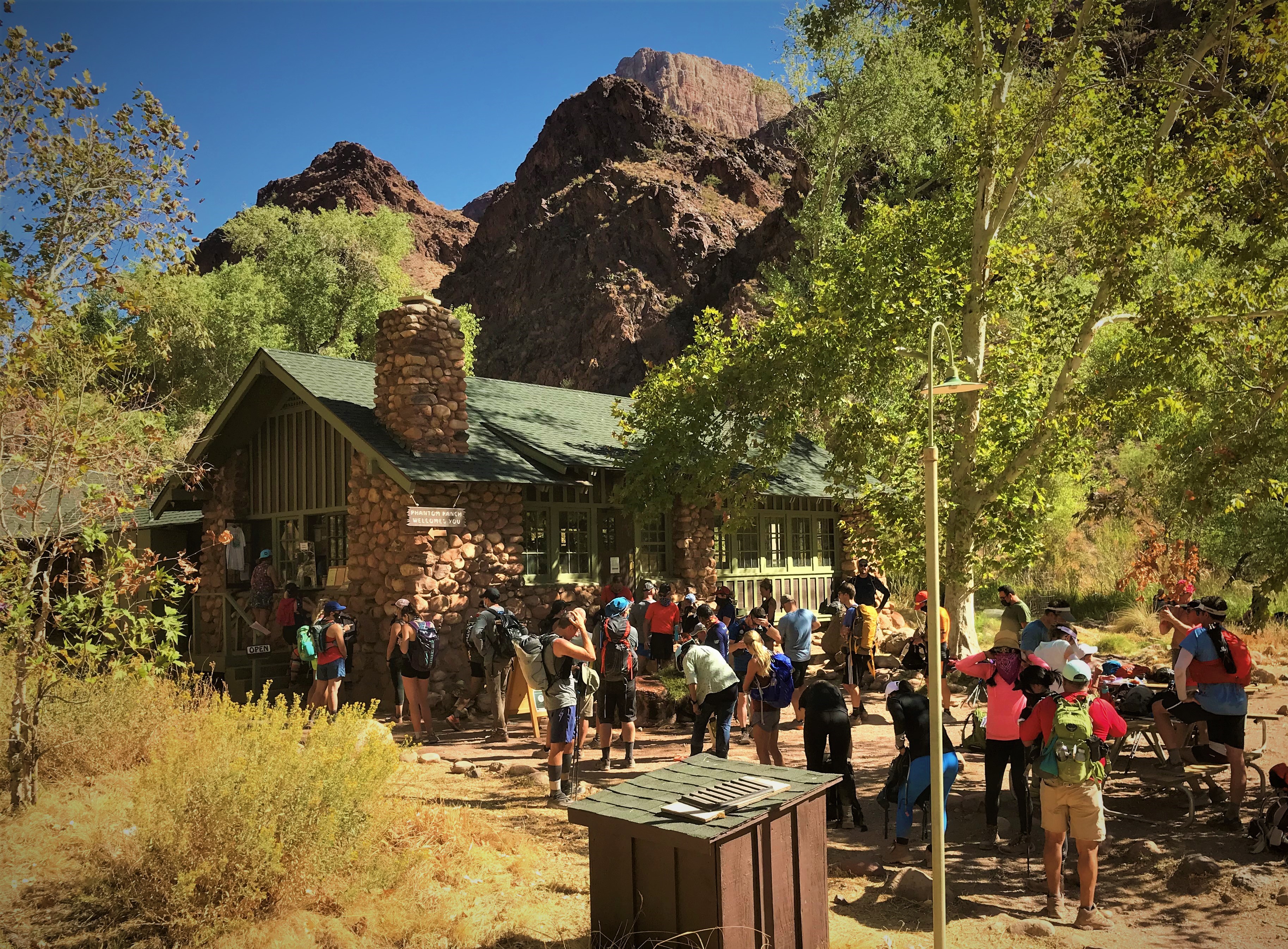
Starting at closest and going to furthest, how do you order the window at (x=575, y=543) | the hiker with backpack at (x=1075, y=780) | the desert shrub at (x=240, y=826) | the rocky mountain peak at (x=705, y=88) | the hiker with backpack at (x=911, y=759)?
the desert shrub at (x=240, y=826), the hiker with backpack at (x=1075, y=780), the hiker with backpack at (x=911, y=759), the window at (x=575, y=543), the rocky mountain peak at (x=705, y=88)

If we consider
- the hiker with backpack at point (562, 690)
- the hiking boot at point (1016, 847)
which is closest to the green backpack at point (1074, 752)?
the hiking boot at point (1016, 847)

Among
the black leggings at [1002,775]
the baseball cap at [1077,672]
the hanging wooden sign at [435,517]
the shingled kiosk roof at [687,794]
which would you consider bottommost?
the black leggings at [1002,775]

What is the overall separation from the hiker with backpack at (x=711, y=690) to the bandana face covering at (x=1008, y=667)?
8.19 feet

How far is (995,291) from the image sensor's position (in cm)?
1272

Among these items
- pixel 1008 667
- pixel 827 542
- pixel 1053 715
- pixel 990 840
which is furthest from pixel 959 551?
pixel 827 542

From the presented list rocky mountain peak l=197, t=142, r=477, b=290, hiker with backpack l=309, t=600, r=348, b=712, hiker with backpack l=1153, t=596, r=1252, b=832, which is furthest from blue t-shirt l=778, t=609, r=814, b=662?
rocky mountain peak l=197, t=142, r=477, b=290

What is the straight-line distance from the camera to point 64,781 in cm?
845

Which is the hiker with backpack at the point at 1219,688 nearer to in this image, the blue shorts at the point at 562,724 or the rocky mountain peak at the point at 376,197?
the blue shorts at the point at 562,724

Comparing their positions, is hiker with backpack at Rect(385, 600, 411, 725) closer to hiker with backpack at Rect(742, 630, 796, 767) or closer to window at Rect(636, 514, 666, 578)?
hiker with backpack at Rect(742, 630, 796, 767)

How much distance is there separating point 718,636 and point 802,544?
1070 cm

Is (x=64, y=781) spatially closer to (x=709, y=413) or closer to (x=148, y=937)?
(x=148, y=937)

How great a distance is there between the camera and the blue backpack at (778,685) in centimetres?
911

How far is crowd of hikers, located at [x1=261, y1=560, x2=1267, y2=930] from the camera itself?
21.5 feet

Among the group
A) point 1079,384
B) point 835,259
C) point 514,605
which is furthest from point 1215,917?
point 835,259
